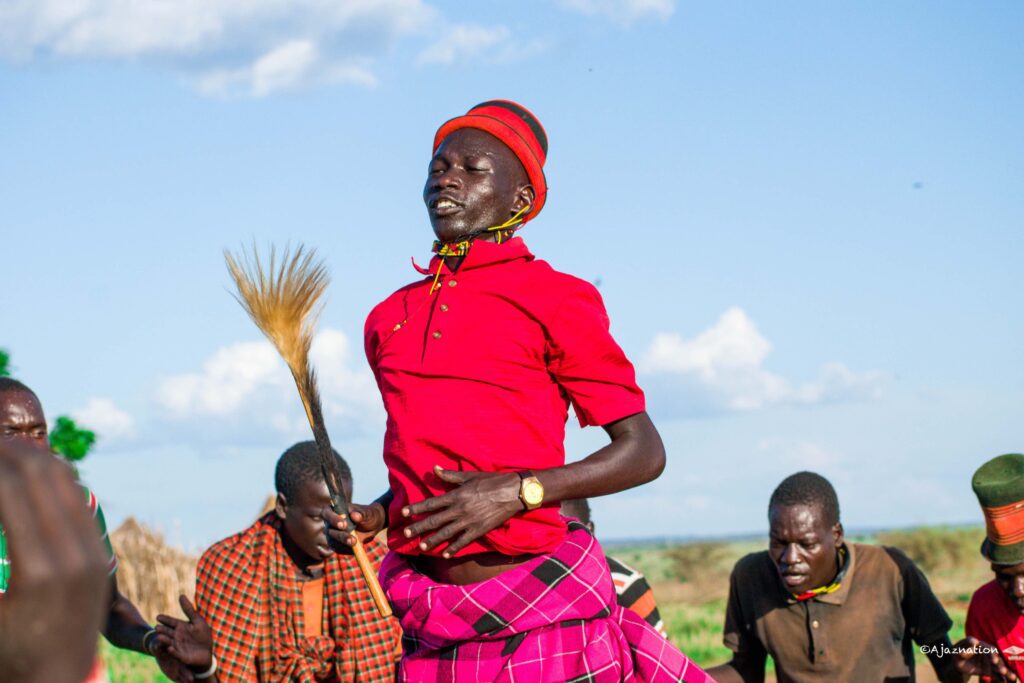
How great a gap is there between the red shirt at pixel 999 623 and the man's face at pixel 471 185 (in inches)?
145

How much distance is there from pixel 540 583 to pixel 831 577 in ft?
13.6

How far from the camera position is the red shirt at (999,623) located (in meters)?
6.16

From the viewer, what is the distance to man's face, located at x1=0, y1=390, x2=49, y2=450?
5.61m

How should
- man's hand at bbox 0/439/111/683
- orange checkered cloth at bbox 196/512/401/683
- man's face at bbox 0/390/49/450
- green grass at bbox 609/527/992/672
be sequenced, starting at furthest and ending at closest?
1. green grass at bbox 609/527/992/672
2. orange checkered cloth at bbox 196/512/401/683
3. man's face at bbox 0/390/49/450
4. man's hand at bbox 0/439/111/683

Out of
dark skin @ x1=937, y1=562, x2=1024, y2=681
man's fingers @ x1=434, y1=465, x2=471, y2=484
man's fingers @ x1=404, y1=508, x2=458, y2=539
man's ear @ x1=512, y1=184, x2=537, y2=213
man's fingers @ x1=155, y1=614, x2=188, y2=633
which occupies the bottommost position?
dark skin @ x1=937, y1=562, x2=1024, y2=681

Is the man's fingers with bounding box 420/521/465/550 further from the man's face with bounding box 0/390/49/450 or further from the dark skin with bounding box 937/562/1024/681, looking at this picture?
the dark skin with bounding box 937/562/1024/681

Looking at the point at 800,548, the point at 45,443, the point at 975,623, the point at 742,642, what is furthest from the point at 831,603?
the point at 45,443

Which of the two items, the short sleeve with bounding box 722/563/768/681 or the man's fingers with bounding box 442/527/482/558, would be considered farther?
the short sleeve with bounding box 722/563/768/681

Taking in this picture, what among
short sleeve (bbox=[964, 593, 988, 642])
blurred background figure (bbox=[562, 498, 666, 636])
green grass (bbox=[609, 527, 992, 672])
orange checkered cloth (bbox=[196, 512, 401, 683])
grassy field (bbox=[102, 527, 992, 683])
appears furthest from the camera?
green grass (bbox=[609, 527, 992, 672])

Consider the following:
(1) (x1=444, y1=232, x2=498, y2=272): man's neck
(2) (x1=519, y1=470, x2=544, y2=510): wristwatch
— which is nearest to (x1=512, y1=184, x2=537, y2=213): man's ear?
(1) (x1=444, y1=232, x2=498, y2=272): man's neck

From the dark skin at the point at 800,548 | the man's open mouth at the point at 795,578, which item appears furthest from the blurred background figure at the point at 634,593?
the man's open mouth at the point at 795,578

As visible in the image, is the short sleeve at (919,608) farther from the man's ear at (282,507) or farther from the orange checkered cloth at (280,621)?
the man's ear at (282,507)

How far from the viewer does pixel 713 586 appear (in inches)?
1120

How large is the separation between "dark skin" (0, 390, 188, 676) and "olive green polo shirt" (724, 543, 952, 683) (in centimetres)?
312
